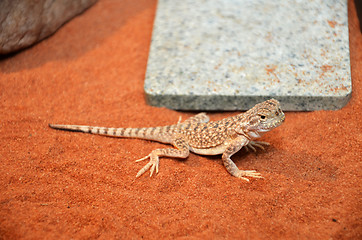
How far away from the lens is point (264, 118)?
380 cm

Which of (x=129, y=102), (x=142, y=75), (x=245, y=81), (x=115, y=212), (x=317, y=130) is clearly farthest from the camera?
(x=142, y=75)

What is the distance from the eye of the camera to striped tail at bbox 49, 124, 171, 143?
4394 mm

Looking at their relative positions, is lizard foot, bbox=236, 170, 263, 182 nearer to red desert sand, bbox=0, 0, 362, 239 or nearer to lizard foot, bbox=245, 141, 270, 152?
red desert sand, bbox=0, 0, 362, 239

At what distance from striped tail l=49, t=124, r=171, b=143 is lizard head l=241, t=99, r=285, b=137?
111 centimetres

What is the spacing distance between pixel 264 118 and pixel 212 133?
28.1 inches

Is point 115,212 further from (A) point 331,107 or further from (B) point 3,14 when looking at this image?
(B) point 3,14

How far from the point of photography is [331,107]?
457 cm

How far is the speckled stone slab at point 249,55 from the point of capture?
4605 mm

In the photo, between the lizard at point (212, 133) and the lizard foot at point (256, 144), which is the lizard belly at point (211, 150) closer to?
the lizard at point (212, 133)

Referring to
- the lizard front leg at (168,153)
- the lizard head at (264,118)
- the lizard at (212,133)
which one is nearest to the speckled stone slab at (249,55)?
the lizard at (212,133)

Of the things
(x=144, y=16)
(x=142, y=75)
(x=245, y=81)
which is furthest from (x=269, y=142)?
(x=144, y=16)

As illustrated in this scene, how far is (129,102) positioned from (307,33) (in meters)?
3.05

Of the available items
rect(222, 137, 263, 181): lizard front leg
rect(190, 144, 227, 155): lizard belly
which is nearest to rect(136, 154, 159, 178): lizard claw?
rect(190, 144, 227, 155): lizard belly

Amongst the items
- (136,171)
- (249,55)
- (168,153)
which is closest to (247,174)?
(168,153)
